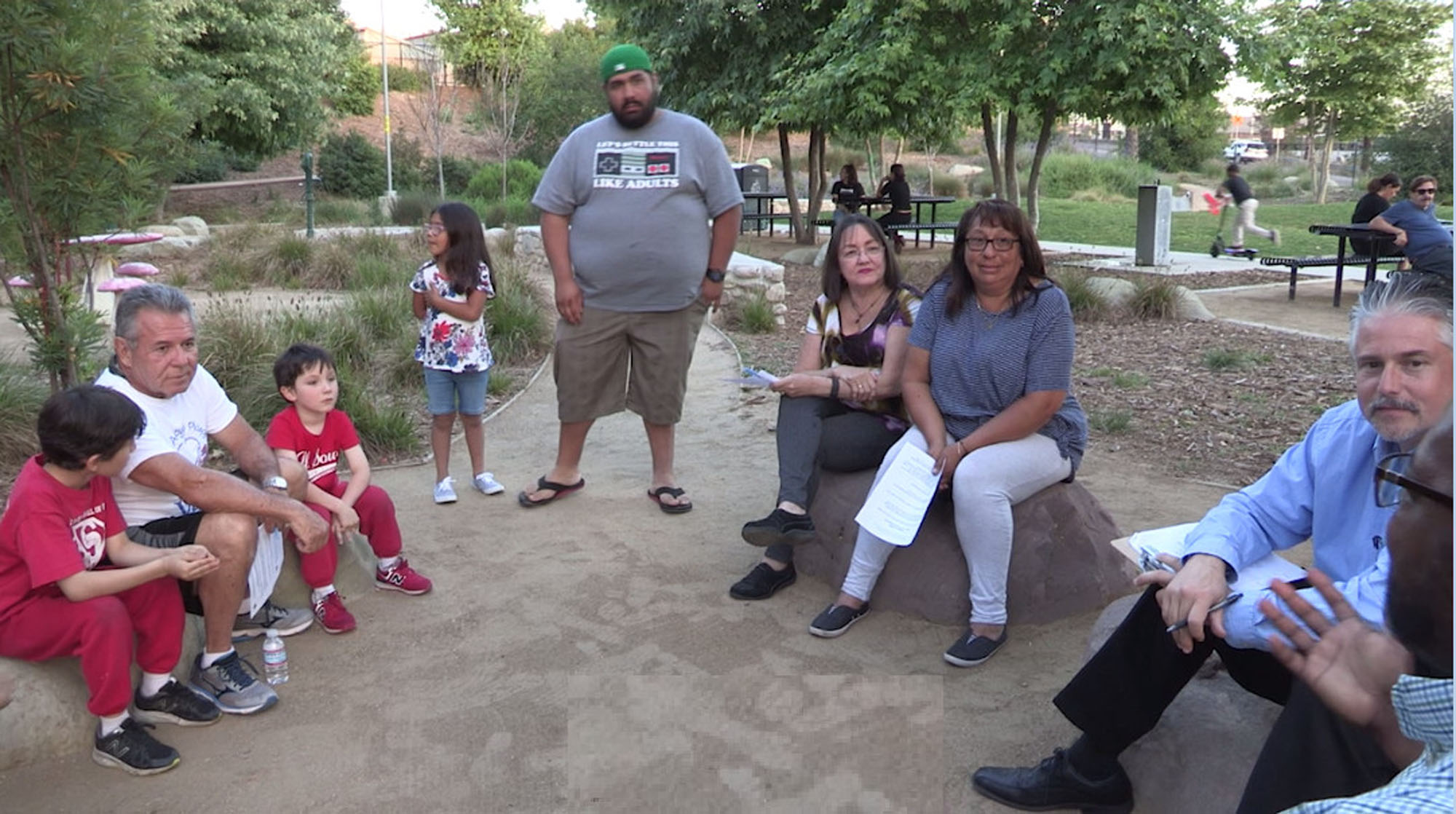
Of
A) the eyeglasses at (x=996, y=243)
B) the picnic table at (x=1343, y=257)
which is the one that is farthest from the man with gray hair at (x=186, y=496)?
the picnic table at (x=1343, y=257)

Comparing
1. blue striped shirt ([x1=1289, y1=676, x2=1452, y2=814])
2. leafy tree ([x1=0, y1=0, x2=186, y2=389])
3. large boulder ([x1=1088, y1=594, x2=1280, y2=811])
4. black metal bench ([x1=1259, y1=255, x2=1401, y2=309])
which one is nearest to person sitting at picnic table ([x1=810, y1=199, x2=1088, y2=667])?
large boulder ([x1=1088, y1=594, x2=1280, y2=811])

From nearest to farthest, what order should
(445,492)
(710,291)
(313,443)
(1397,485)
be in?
1. (1397,485)
2. (313,443)
3. (710,291)
4. (445,492)

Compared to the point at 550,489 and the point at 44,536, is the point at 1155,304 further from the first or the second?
the point at 44,536

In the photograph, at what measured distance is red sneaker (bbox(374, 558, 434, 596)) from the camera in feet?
13.1

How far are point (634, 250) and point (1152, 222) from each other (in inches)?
424

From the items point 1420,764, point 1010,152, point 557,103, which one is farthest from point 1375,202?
point 557,103

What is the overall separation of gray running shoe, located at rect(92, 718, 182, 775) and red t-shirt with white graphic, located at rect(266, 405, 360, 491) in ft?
3.54

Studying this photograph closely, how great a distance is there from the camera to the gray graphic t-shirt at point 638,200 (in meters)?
4.66

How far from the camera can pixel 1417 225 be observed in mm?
10477

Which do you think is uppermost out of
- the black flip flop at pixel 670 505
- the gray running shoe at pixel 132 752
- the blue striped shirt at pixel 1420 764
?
the blue striped shirt at pixel 1420 764

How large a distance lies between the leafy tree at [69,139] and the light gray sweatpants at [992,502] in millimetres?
3350

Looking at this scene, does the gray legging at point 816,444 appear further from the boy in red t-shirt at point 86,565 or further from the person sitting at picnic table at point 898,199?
the person sitting at picnic table at point 898,199

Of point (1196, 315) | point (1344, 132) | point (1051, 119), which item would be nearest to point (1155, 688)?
point (1196, 315)

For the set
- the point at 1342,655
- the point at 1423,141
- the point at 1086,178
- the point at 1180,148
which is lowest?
the point at 1342,655
